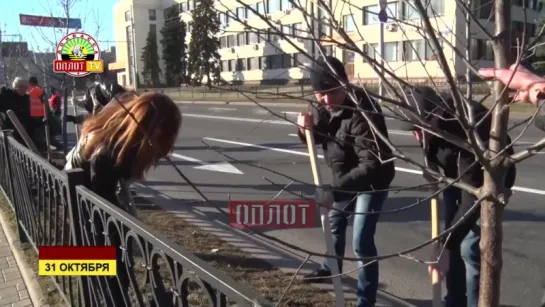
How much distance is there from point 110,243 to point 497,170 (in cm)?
190

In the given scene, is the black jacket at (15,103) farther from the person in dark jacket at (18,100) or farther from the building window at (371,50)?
the building window at (371,50)

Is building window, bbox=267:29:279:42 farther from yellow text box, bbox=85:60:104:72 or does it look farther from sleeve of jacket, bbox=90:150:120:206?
yellow text box, bbox=85:60:104:72

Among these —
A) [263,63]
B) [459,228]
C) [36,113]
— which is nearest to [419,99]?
[459,228]

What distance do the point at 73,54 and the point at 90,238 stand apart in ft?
20.5

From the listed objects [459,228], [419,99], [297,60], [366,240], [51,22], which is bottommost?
[366,240]

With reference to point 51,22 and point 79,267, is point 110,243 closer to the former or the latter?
point 79,267

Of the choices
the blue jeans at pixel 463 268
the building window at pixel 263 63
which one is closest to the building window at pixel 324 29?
the blue jeans at pixel 463 268

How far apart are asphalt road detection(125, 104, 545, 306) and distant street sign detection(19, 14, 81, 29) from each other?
3328 mm

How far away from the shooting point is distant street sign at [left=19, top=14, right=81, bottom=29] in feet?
34.6

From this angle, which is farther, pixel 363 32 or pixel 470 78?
pixel 363 32

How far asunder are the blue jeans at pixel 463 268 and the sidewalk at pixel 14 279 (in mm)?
2939

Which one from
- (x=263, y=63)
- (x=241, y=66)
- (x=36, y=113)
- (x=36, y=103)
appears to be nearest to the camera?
(x=36, y=113)

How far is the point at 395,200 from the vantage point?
24.1 ft

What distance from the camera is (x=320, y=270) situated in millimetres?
4523
